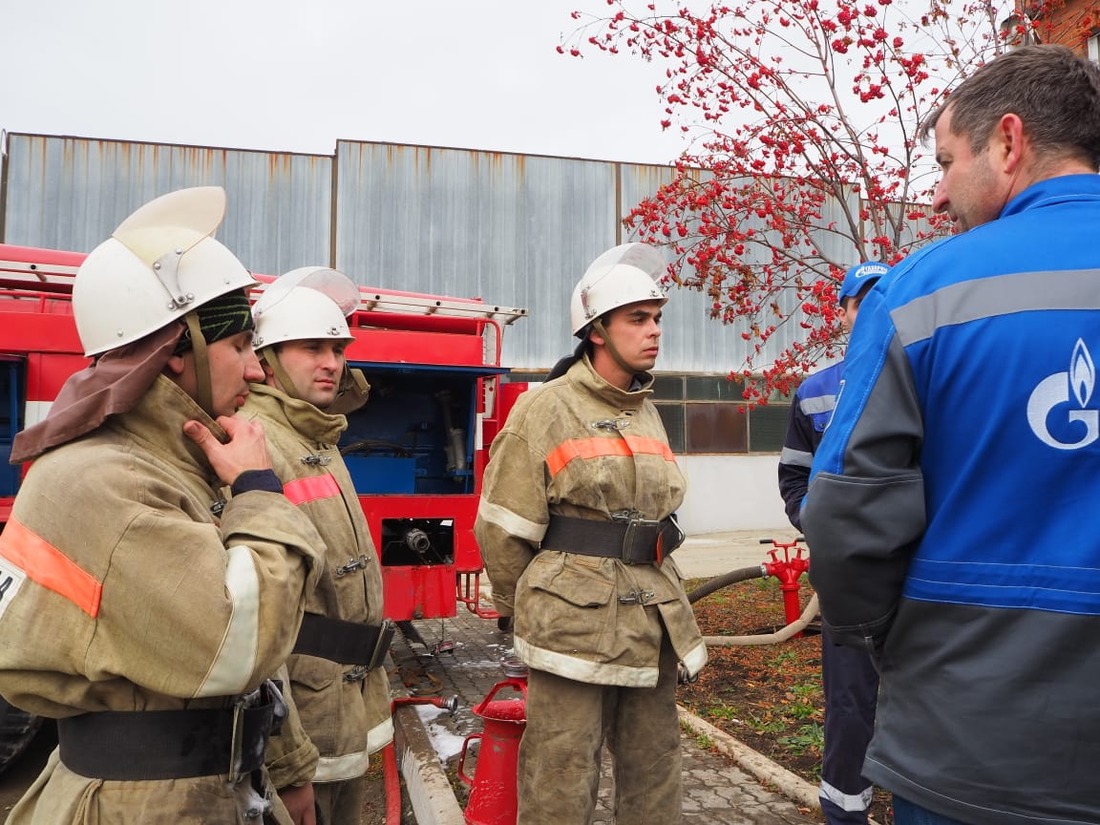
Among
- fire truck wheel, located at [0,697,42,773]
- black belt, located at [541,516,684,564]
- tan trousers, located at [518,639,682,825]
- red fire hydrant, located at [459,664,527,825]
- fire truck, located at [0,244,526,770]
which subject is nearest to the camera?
tan trousers, located at [518,639,682,825]

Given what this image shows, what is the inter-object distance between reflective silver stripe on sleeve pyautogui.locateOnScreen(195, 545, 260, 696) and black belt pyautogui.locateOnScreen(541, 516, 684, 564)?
65.5 inches

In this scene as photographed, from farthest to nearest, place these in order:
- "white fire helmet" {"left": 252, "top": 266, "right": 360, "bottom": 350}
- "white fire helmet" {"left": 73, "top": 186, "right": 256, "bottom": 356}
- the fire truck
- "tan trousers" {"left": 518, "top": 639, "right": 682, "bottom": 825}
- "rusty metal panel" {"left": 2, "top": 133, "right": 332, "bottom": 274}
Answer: "rusty metal panel" {"left": 2, "top": 133, "right": 332, "bottom": 274}, the fire truck, "white fire helmet" {"left": 252, "top": 266, "right": 360, "bottom": 350}, "tan trousers" {"left": 518, "top": 639, "right": 682, "bottom": 825}, "white fire helmet" {"left": 73, "top": 186, "right": 256, "bottom": 356}

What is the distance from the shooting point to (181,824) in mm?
1548

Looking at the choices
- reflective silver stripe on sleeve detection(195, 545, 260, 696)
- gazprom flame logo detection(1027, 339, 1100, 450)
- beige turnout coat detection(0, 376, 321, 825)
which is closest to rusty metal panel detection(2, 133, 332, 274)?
beige turnout coat detection(0, 376, 321, 825)

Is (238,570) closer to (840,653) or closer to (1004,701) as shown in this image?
(1004,701)

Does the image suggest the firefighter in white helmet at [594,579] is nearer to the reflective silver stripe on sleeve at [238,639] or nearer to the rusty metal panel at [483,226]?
the reflective silver stripe on sleeve at [238,639]

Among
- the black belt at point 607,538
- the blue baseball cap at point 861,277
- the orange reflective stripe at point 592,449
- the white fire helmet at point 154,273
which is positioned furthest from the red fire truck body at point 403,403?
the white fire helmet at point 154,273

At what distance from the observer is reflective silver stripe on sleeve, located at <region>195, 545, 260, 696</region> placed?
1.48 metres

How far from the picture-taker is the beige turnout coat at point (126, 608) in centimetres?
145

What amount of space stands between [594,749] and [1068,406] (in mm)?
2036

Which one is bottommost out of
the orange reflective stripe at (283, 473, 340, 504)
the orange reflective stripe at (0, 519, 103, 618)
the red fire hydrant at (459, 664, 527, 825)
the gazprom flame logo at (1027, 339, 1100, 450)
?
the red fire hydrant at (459, 664, 527, 825)

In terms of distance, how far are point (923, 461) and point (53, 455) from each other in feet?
5.49

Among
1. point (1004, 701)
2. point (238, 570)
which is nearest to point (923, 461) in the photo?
point (1004, 701)

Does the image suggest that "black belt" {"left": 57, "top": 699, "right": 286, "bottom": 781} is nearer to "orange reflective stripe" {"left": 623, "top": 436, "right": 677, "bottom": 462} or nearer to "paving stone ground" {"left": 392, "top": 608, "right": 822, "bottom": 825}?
"orange reflective stripe" {"left": 623, "top": 436, "right": 677, "bottom": 462}
